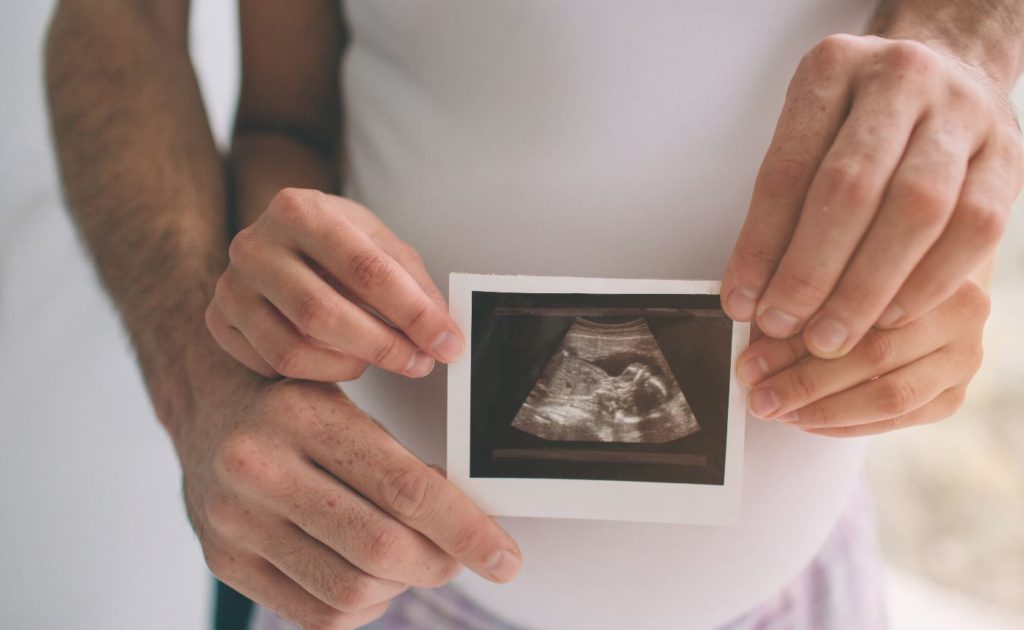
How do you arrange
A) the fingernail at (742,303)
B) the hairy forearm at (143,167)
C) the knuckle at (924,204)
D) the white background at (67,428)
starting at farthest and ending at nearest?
the white background at (67,428)
the hairy forearm at (143,167)
the fingernail at (742,303)
the knuckle at (924,204)

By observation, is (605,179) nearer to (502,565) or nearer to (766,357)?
(766,357)

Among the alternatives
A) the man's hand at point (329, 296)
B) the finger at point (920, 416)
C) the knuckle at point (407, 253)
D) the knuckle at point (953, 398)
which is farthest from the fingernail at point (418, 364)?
the knuckle at point (953, 398)

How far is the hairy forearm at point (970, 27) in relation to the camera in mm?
772

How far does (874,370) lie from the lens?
732mm

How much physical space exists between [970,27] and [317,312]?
0.74 metres

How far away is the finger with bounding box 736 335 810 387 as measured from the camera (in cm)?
76

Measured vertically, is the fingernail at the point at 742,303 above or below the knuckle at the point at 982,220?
below

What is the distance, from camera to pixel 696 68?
0.88 m

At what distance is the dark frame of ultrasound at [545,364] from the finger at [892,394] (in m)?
0.11

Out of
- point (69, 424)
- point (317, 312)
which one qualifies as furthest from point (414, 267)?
point (69, 424)

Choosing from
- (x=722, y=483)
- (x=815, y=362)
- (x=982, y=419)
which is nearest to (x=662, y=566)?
(x=722, y=483)

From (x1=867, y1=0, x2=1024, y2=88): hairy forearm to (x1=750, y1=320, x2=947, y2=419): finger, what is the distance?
279 mm

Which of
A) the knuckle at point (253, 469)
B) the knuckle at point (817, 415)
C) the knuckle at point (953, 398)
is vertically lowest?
the knuckle at point (253, 469)

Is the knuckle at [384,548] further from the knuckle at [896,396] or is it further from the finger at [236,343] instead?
the knuckle at [896,396]
